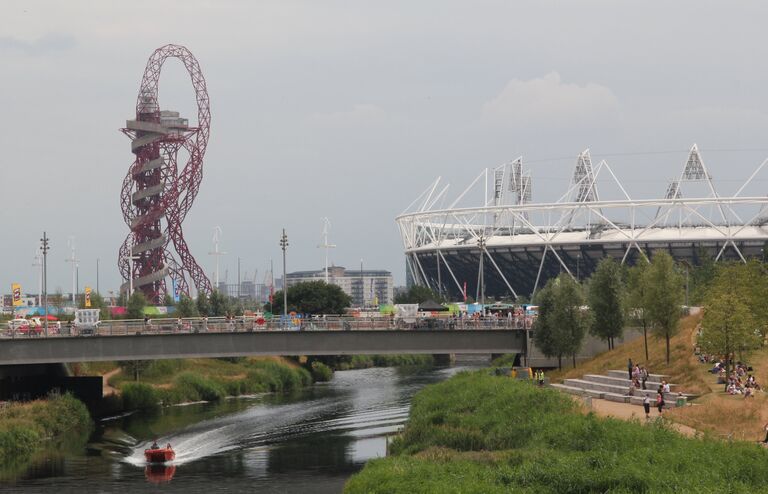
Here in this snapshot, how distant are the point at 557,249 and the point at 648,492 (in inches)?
5955

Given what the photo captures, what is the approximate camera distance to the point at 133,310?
407 ft

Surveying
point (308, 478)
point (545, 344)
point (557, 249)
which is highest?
point (557, 249)

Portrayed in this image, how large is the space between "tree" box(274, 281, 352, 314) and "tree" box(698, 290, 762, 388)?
8566cm

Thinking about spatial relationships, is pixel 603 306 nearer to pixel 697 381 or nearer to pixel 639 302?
pixel 639 302

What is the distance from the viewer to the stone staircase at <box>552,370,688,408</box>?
59841 millimetres

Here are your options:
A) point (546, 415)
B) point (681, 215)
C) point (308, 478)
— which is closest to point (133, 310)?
point (308, 478)

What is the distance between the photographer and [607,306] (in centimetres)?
8056

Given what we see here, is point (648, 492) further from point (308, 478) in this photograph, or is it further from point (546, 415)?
point (308, 478)

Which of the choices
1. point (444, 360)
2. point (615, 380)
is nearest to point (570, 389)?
point (615, 380)

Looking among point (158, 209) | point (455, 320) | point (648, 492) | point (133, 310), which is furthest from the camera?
point (158, 209)

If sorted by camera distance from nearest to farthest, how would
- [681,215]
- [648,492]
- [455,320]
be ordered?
[648,492]
[455,320]
[681,215]

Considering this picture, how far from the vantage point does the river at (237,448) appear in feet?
180

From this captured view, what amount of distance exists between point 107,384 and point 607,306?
37.8 metres

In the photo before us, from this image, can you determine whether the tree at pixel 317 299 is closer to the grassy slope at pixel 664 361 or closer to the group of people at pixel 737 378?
the grassy slope at pixel 664 361
